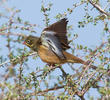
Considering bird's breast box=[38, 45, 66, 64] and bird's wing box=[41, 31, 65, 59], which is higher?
bird's wing box=[41, 31, 65, 59]

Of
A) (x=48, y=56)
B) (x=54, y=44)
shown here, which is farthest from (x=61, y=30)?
(x=48, y=56)

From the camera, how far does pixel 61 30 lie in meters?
4.54

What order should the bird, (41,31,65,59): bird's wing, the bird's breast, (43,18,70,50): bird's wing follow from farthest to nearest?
the bird's breast
(41,31,65,59): bird's wing
the bird
(43,18,70,50): bird's wing

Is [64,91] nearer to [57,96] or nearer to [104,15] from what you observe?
[57,96]

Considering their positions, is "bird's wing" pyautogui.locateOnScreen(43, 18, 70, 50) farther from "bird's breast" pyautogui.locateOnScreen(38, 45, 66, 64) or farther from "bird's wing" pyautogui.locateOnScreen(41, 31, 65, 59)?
"bird's breast" pyautogui.locateOnScreen(38, 45, 66, 64)

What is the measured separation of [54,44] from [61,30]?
16.6 inches

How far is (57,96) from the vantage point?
128 inches

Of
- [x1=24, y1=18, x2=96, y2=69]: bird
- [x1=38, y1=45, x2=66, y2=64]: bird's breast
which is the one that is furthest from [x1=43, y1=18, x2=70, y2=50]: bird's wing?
[x1=38, y1=45, x2=66, y2=64]: bird's breast

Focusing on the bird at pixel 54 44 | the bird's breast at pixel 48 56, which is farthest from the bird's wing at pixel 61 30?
the bird's breast at pixel 48 56

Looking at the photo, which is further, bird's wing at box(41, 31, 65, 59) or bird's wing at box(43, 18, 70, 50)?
bird's wing at box(41, 31, 65, 59)

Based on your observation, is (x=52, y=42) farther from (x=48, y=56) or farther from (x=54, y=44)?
(x=48, y=56)

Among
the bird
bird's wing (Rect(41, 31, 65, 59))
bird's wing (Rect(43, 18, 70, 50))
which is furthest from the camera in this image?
bird's wing (Rect(41, 31, 65, 59))

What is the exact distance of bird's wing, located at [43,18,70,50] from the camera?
446 centimetres

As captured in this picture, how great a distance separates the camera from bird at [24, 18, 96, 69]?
458 cm
